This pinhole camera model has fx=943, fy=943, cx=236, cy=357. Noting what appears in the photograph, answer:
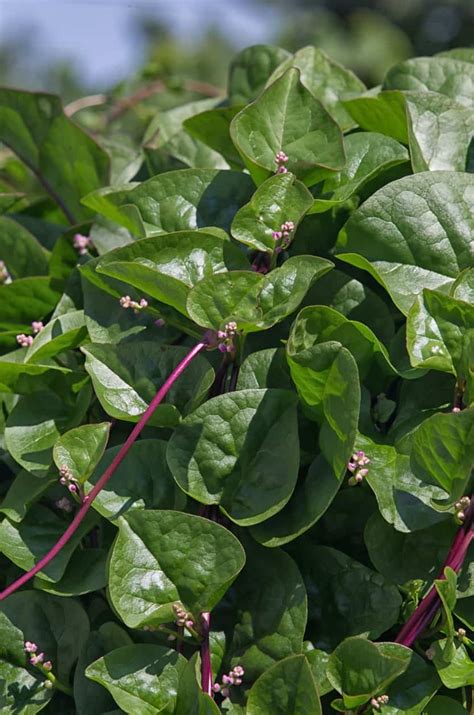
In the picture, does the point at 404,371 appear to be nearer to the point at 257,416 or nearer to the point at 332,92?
the point at 257,416

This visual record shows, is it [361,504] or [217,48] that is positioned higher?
[361,504]

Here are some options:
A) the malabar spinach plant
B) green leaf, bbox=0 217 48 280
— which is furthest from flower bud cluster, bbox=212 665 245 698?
green leaf, bbox=0 217 48 280

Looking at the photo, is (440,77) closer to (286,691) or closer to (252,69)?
(252,69)

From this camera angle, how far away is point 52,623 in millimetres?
679

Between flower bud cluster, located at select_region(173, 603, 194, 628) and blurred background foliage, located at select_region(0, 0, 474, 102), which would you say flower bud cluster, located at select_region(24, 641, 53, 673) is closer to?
flower bud cluster, located at select_region(173, 603, 194, 628)

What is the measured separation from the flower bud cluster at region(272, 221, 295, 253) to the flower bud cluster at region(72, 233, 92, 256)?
23 cm

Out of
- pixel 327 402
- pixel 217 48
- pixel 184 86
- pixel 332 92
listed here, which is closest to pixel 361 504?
pixel 327 402

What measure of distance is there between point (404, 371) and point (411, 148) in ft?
0.58

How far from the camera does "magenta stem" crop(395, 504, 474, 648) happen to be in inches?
22.9

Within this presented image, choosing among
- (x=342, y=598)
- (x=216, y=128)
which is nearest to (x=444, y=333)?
(x=342, y=598)

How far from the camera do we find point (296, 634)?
0.60 m

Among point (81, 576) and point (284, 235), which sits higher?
point (284, 235)

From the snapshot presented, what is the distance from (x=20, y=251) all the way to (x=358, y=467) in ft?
1.47

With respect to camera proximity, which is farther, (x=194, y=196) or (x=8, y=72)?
(x=8, y=72)
